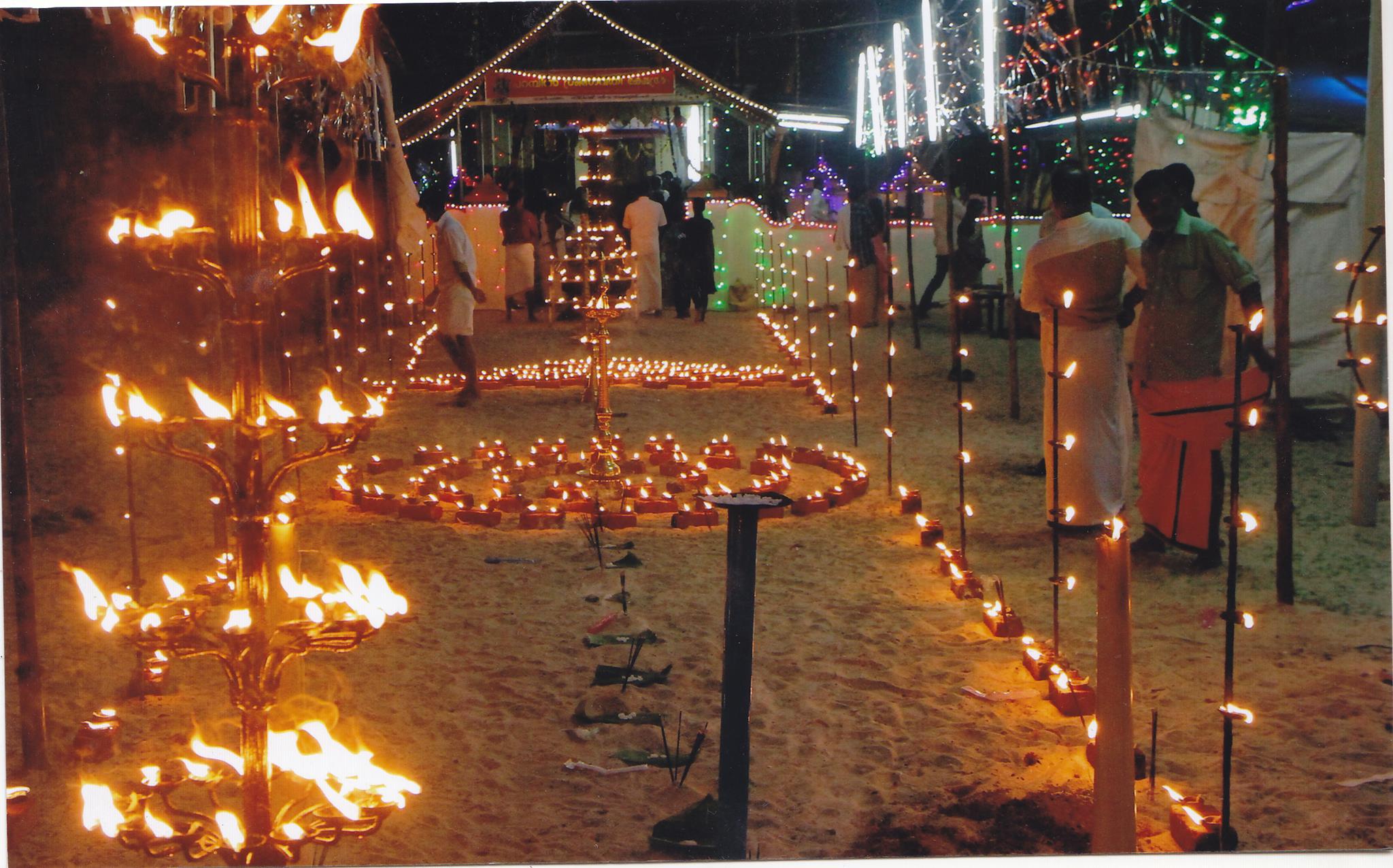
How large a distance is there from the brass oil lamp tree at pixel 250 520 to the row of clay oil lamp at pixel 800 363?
26.7ft

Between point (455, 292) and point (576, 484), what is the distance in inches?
125

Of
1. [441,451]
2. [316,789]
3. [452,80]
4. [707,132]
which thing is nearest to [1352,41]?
[441,451]

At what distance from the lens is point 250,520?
305 cm

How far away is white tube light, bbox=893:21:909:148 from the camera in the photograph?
49.7 ft

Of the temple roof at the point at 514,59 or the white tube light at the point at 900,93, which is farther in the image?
the temple roof at the point at 514,59

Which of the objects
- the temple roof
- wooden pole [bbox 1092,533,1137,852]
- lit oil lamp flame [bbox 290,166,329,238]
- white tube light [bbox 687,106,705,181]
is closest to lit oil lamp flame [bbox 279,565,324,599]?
lit oil lamp flame [bbox 290,166,329,238]

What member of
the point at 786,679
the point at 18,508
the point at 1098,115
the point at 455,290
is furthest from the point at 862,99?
the point at 18,508

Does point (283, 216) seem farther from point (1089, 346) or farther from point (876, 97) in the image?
point (876, 97)

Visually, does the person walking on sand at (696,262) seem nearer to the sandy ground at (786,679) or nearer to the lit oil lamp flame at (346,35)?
the sandy ground at (786,679)

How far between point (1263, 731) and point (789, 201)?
862 inches

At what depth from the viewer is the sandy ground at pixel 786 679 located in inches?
145

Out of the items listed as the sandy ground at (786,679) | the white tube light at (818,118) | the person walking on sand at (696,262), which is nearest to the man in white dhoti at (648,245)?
the person walking on sand at (696,262)

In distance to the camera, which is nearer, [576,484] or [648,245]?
[576,484]

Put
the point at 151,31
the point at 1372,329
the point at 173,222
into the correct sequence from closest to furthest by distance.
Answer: the point at 151,31, the point at 173,222, the point at 1372,329
